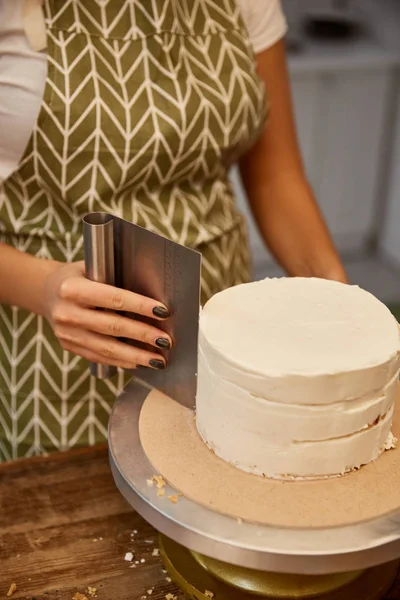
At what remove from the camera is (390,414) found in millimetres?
910

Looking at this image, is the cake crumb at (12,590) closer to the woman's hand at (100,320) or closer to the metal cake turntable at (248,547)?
the metal cake turntable at (248,547)

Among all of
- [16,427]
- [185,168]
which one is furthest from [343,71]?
[16,427]

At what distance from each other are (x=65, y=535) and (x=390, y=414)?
1.49 ft

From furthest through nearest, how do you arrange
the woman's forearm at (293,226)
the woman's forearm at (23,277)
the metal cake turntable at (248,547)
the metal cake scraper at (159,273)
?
1. the woman's forearm at (293,226)
2. the woman's forearm at (23,277)
3. the metal cake scraper at (159,273)
4. the metal cake turntable at (248,547)

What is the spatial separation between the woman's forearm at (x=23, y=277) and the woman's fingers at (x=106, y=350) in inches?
3.9

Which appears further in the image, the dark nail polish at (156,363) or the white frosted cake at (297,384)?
the dark nail polish at (156,363)

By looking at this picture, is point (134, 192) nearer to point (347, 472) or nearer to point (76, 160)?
point (76, 160)

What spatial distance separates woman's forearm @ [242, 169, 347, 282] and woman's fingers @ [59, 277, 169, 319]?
19.9 inches

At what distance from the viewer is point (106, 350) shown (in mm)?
978

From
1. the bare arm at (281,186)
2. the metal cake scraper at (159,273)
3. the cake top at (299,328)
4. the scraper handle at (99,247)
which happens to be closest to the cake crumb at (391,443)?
the cake top at (299,328)

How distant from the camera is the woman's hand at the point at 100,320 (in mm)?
933

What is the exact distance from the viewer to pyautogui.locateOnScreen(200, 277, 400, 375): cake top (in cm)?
82

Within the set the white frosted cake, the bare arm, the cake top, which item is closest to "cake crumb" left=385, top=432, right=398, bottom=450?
the white frosted cake

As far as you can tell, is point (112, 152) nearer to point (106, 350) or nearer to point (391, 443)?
point (106, 350)
